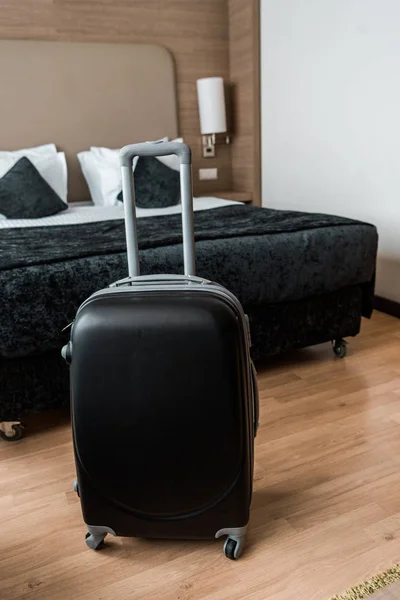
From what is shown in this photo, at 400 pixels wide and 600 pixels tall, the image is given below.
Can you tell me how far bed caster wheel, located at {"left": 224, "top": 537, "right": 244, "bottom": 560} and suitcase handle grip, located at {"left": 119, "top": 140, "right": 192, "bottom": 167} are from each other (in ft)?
2.94

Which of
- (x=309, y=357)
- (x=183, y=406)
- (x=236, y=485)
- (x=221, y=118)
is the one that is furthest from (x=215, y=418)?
(x=221, y=118)

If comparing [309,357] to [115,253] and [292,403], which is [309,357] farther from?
[115,253]

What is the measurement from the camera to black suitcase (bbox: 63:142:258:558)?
3.42ft

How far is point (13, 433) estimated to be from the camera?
1742 mm

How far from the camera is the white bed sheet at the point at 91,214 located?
8.81 ft

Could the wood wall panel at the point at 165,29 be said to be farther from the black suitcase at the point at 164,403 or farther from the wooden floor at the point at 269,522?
the black suitcase at the point at 164,403

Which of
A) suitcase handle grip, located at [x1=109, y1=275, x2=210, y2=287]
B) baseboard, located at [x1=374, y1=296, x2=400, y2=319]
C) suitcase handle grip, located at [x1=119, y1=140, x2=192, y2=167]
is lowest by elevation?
baseboard, located at [x1=374, y1=296, x2=400, y2=319]

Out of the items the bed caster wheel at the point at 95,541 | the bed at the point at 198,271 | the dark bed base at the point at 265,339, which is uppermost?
the bed at the point at 198,271

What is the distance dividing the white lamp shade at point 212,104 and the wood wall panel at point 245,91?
19cm

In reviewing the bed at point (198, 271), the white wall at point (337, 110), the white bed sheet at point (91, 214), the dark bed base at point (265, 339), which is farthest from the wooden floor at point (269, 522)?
the white wall at point (337, 110)

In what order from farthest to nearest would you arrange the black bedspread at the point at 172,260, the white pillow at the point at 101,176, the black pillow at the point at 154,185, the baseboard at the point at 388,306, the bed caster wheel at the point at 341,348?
the white pillow at the point at 101,176 → the black pillow at the point at 154,185 → the baseboard at the point at 388,306 → the bed caster wheel at the point at 341,348 → the black bedspread at the point at 172,260

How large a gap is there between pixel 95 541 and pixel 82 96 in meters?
3.01

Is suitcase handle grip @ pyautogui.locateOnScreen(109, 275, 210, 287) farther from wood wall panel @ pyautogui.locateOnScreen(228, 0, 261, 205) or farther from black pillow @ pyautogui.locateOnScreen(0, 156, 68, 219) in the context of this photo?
wood wall panel @ pyautogui.locateOnScreen(228, 0, 261, 205)

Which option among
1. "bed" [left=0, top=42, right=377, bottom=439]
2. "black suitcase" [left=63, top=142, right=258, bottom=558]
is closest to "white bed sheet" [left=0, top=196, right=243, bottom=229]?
"bed" [left=0, top=42, right=377, bottom=439]
